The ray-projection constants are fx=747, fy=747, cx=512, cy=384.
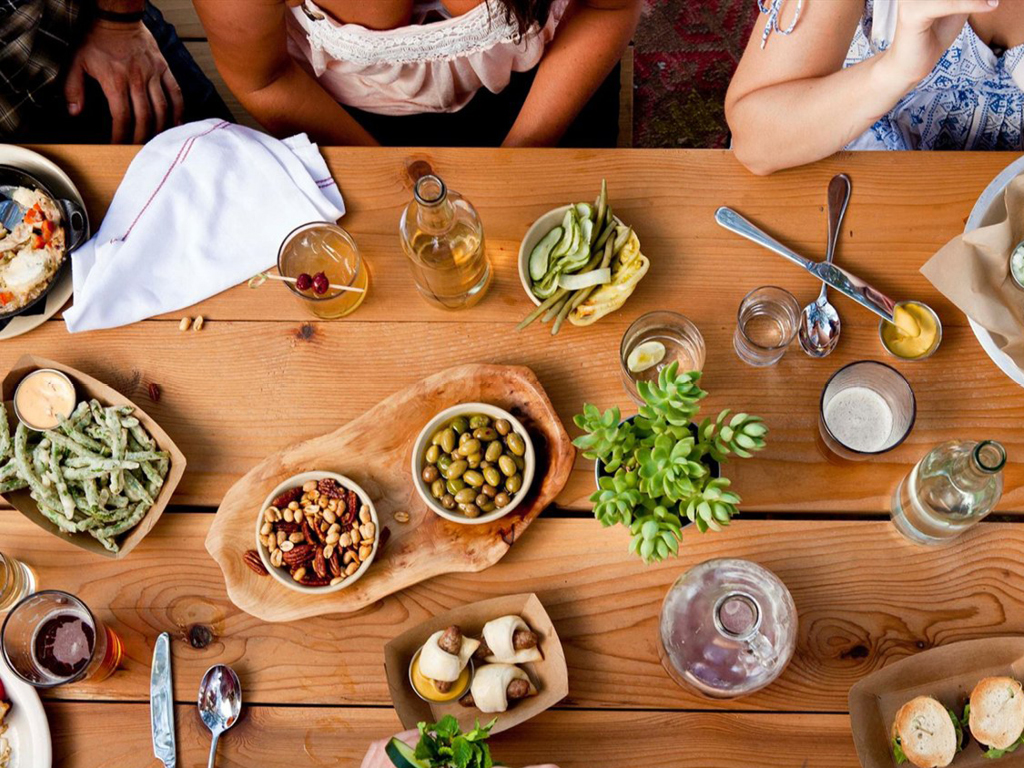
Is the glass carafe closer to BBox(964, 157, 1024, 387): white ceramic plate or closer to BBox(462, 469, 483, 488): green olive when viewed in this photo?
BBox(462, 469, 483, 488): green olive

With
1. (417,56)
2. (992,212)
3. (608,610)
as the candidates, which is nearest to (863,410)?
→ (992,212)

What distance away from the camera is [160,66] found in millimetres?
1454

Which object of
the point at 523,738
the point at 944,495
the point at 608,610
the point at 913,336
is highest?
the point at 913,336

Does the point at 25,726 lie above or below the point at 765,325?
below

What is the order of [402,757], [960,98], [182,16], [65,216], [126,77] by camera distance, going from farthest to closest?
[182,16] → [126,77] → [960,98] → [65,216] → [402,757]

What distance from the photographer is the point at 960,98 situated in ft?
4.14

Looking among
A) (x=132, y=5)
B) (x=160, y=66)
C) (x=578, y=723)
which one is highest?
(x=132, y=5)

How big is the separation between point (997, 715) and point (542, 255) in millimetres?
805

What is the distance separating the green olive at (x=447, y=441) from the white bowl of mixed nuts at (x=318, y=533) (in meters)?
0.13

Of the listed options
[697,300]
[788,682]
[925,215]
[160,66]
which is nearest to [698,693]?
[788,682]

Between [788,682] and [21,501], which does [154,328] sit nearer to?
[21,501]

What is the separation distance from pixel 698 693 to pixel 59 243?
1.11 m

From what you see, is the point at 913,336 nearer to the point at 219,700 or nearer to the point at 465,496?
the point at 465,496

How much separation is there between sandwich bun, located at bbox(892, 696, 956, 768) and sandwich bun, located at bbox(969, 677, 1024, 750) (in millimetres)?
32
